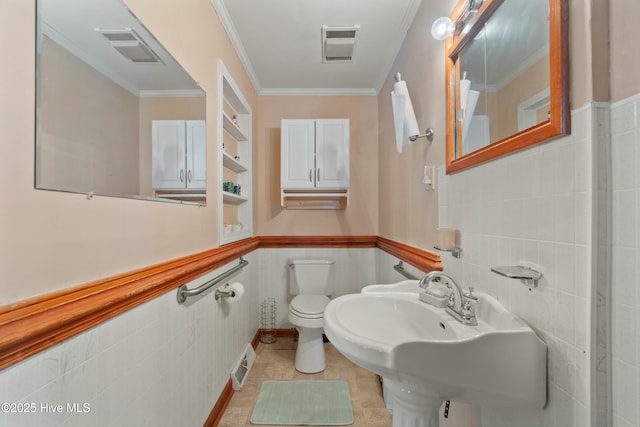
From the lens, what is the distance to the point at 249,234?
7.72 feet

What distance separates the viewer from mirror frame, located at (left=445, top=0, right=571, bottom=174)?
647 mm

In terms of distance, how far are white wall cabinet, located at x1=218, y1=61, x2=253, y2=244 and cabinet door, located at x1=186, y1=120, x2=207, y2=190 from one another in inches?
11.5

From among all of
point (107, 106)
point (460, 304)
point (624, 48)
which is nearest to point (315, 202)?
point (460, 304)

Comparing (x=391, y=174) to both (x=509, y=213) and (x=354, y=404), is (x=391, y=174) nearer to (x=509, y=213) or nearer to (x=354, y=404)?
(x=509, y=213)

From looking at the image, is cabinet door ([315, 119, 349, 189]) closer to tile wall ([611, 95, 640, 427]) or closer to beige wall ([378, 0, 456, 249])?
beige wall ([378, 0, 456, 249])

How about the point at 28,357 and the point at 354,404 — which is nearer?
the point at 28,357

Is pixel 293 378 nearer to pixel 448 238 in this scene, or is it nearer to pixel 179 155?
pixel 448 238

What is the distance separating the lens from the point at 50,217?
0.61 metres

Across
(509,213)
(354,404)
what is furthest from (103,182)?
(354,404)

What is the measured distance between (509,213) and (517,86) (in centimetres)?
39

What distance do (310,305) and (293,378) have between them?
52 cm

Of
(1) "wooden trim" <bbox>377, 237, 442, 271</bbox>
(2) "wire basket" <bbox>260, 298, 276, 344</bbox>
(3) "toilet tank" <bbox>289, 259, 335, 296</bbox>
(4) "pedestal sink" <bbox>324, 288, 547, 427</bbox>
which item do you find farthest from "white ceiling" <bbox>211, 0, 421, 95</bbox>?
(2) "wire basket" <bbox>260, 298, 276, 344</bbox>

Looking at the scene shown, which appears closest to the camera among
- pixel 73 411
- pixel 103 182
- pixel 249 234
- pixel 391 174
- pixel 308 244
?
pixel 73 411

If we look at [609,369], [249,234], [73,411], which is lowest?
[73,411]
